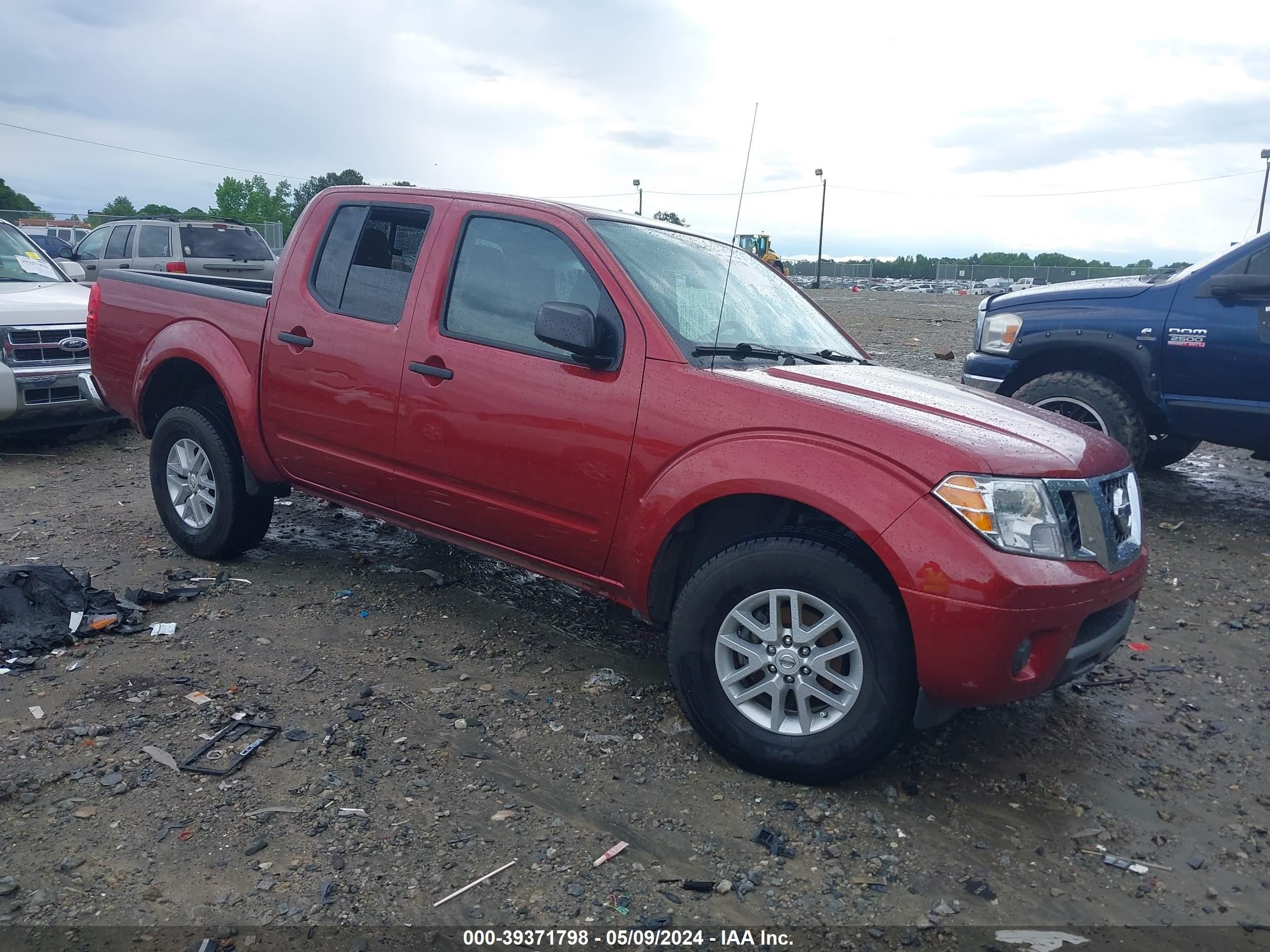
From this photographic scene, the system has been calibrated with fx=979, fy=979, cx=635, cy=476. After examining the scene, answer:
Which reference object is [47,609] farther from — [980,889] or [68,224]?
[68,224]

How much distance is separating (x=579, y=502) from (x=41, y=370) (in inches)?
230

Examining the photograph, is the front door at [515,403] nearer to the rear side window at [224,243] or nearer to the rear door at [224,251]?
the rear door at [224,251]

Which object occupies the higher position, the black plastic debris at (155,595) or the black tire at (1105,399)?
the black tire at (1105,399)

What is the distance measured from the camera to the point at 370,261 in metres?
4.55

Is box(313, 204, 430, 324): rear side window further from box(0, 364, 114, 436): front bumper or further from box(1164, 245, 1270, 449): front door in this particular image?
box(1164, 245, 1270, 449): front door

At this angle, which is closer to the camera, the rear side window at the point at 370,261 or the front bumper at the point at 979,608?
the front bumper at the point at 979,608

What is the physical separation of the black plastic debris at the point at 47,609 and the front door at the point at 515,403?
1.48m

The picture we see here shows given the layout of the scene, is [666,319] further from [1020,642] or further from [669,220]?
[1020,642]

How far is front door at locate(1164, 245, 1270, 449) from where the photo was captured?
5.99 m

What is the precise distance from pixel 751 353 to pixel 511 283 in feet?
3.45

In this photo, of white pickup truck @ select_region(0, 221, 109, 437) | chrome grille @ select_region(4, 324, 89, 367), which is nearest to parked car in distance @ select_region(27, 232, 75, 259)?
white pickup truck @ select_region(0, 221, 109, 437)

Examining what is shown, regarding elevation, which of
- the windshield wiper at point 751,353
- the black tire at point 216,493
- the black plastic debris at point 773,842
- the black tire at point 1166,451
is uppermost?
the windshield wiper at point 751,353

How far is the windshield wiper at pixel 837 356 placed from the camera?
425cm

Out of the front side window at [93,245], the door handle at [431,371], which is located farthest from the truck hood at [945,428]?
the front side window at [93,245]
